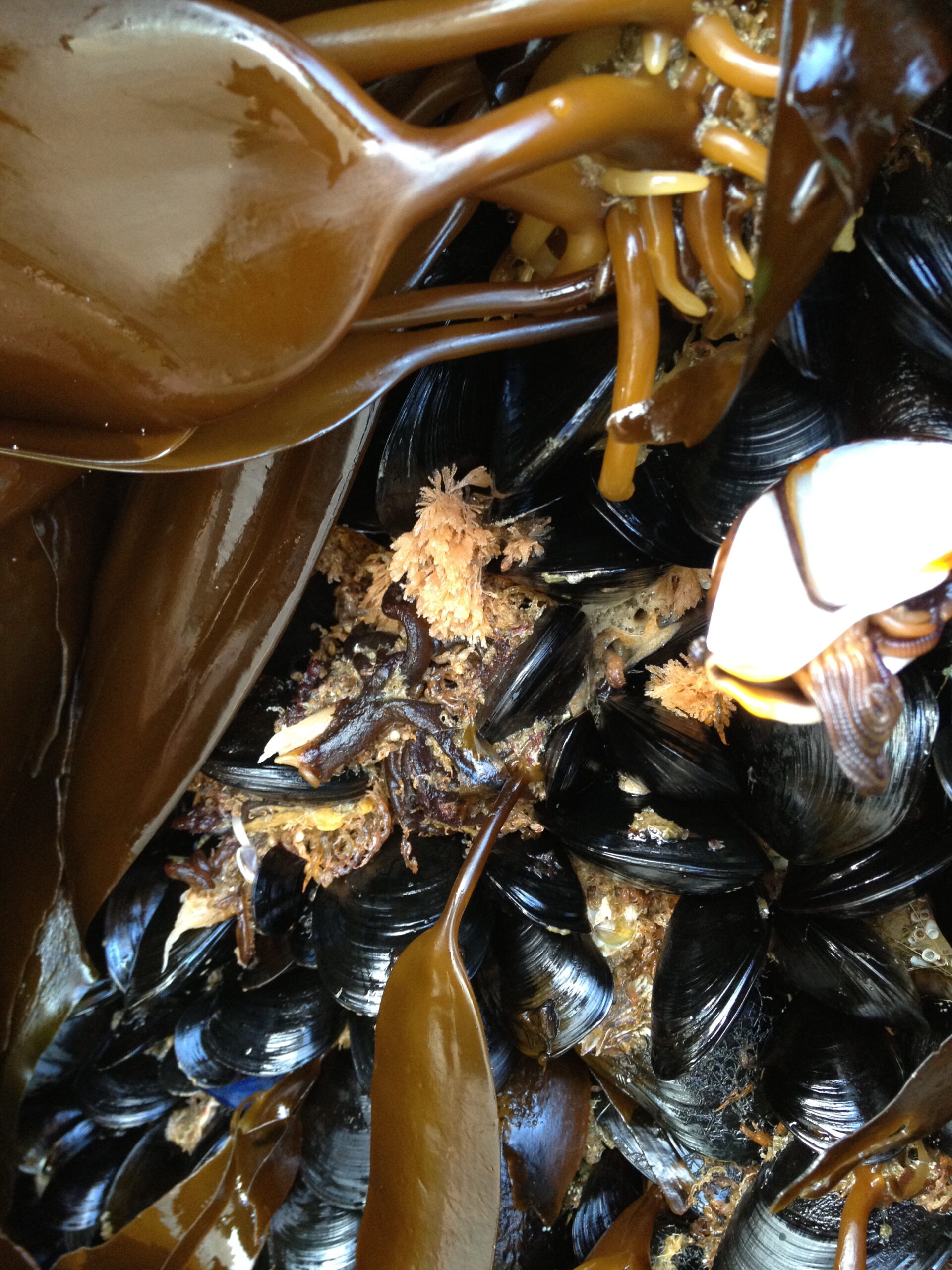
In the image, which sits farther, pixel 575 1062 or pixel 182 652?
pixel 575 1062

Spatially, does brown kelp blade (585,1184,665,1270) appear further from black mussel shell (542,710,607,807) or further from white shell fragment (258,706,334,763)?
white shell fragment (258,706,334,763)

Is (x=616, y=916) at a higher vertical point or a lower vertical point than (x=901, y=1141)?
higher

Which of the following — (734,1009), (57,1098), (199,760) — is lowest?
(57,1098)

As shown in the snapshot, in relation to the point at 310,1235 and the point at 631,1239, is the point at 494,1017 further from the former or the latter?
A: the point at 310,1235

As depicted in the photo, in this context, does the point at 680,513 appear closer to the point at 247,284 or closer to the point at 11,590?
the point at 247,284

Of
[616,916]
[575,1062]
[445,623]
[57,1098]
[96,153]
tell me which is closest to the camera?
[96,153]

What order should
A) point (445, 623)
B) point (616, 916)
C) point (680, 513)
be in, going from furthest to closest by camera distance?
point (616, 916), point (445, 623), point (680, 513)

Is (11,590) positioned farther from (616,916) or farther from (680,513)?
(616,916)

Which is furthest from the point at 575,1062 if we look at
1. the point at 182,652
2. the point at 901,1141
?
the point at 182,652

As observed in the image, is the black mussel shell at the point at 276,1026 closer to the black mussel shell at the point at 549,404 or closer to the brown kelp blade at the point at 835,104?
the black mussel shell at the point at 549,404
